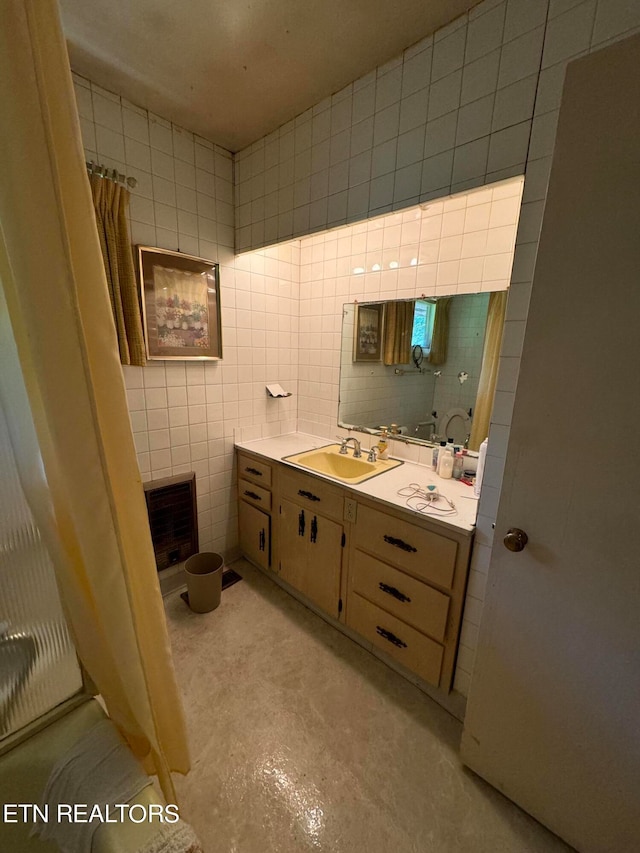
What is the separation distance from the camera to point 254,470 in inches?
82.7

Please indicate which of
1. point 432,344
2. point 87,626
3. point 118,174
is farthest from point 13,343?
point 432,344

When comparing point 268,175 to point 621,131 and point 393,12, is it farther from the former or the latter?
point 621,131

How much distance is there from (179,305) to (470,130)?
1.49 meters

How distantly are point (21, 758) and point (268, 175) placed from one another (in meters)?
2.33

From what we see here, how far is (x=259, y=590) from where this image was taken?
82.1 inches

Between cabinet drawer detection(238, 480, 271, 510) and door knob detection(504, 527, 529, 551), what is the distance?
1.37m

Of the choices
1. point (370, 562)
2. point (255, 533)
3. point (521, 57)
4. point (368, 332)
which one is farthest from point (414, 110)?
point (255, 533)

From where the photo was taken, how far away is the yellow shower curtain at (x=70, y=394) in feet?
1.61

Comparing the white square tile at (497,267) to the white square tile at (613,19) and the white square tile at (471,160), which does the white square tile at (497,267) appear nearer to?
the white square tile at (471,160)

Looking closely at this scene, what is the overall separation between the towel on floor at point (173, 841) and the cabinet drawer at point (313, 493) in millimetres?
1127

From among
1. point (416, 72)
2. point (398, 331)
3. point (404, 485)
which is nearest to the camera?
point (416, 72)

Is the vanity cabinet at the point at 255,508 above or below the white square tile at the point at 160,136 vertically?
below

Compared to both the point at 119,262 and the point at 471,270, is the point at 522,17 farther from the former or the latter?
the point at 119,262

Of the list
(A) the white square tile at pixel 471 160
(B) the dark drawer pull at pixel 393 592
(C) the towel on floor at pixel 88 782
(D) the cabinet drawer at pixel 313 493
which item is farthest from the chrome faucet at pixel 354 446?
(C) the towel on floor at pixel 88 782
